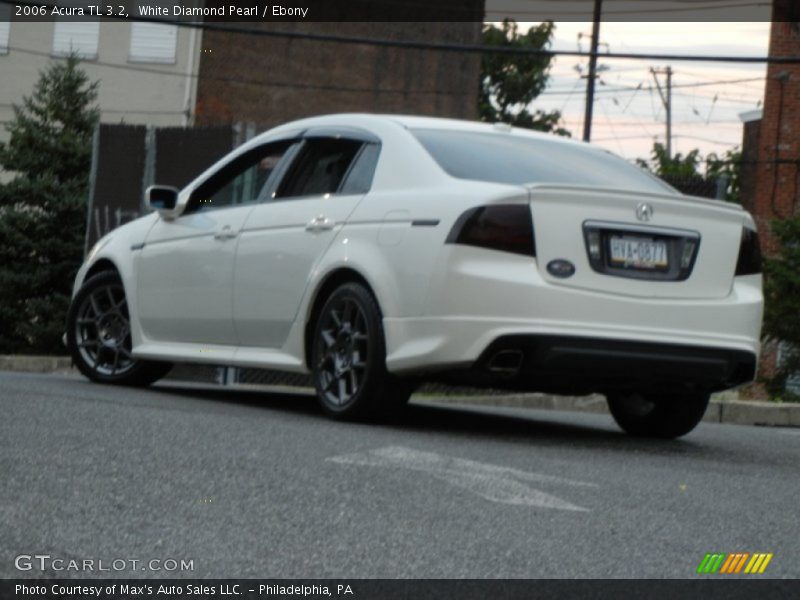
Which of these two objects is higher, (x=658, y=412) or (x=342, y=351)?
(x=342, y=351)

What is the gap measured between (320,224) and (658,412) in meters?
2.01

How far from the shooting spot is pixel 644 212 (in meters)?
7.95

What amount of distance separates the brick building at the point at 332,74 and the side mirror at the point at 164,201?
114 feet

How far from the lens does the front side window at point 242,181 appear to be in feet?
31.8

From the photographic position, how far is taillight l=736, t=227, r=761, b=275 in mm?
8359

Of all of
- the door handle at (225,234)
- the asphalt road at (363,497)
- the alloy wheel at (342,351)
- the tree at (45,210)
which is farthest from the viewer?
the tree at (45,210)

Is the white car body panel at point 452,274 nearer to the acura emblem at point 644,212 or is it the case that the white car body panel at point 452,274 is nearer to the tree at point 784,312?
the acura emblem at point 644,212

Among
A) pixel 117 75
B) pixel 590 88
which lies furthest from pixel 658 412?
pixel 117 75

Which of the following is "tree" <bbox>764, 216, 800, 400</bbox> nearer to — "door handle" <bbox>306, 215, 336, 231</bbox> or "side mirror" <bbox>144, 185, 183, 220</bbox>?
"side mirror" <bbox>144, 185, 183, 220</bbox>

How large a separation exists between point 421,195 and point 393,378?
34.0 inches

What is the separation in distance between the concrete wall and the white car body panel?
35200 millimetres

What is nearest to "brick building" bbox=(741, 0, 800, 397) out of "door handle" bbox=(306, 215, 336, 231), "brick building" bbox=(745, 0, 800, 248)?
"brick building" bbox=(745, 0, 800, 248)

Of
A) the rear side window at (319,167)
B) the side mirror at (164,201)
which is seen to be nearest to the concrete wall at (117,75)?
the side mirror at (164,201)

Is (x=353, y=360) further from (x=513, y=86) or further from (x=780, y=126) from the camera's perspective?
(x=513, y=86)
